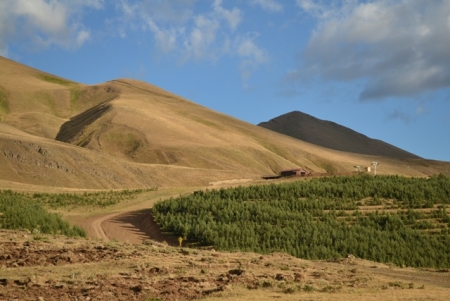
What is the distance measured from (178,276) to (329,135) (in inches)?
6567

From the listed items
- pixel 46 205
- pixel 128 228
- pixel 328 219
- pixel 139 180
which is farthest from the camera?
pixel 139 180

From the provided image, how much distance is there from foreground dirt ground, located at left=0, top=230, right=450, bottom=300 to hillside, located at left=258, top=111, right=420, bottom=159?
147m

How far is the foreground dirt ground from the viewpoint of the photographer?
14750 millimetres

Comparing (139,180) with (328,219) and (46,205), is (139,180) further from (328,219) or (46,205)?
(328,219)

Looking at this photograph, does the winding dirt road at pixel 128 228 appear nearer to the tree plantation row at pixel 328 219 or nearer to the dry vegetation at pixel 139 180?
the dry vegetation at pixel 139 180

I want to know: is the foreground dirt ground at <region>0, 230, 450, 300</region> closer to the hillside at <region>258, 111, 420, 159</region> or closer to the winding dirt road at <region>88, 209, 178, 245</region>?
the winding dirt road at <region>88, 209, 178, 245</region>

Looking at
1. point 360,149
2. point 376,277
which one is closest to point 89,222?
point 376,277

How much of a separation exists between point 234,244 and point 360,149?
14591 centimetres

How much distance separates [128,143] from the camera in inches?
3844

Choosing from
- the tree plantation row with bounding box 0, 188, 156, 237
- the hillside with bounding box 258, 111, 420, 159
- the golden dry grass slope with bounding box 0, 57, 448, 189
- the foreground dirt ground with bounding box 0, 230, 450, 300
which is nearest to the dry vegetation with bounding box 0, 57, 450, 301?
the foreground dirt ground with bounding box 0, 230, 450, 300

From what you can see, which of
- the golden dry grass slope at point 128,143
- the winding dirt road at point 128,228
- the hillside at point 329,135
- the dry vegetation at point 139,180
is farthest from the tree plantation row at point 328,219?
the hillside at point 329,135

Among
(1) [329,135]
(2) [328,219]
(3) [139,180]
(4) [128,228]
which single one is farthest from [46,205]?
(1) [329,135]

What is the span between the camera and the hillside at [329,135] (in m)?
171

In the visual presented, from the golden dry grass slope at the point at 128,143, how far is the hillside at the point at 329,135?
33870 millimetres
